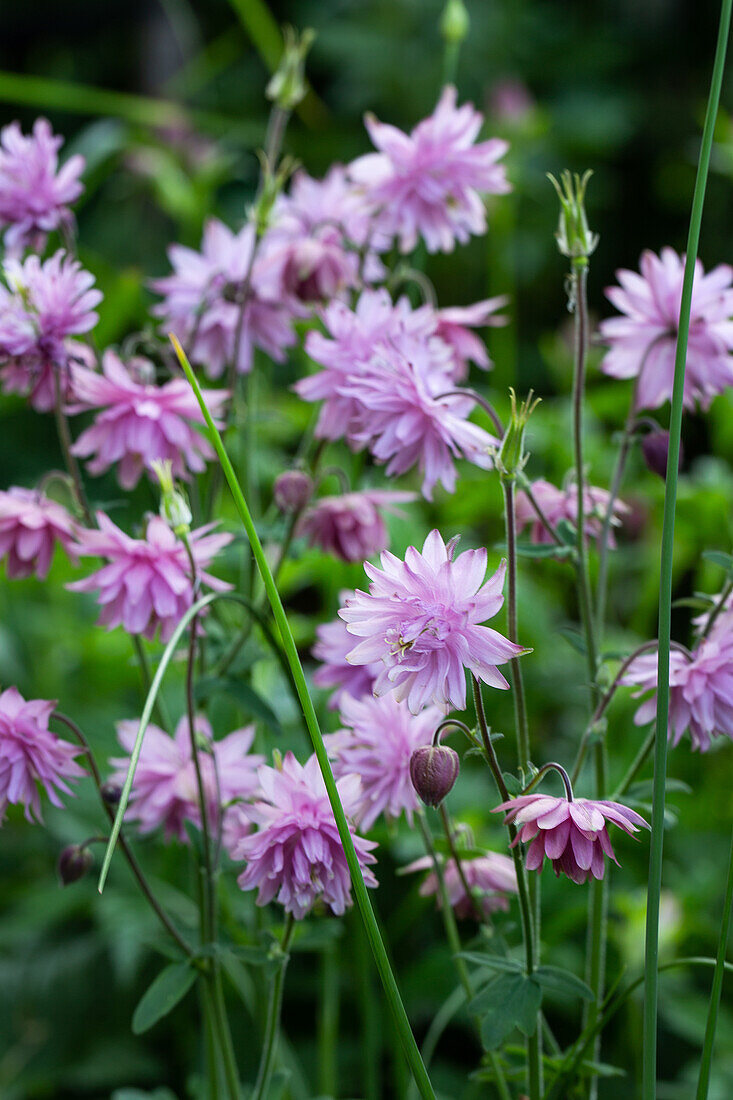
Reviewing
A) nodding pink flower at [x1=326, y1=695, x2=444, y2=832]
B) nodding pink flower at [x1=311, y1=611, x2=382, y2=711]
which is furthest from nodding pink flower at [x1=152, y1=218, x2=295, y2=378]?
nodding pink flower at [x1=326, y1=695, x2=444, y2=832]

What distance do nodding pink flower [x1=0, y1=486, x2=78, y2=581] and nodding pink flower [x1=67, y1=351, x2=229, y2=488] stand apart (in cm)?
6

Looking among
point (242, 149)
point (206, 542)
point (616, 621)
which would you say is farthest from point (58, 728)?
point (242, 149)

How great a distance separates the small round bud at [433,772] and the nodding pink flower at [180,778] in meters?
0.22

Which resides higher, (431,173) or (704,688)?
(431,173)

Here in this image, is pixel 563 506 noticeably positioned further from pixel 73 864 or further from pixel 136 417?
pixel 73 864

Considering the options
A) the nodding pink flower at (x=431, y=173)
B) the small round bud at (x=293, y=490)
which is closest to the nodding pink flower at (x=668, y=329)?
the nodding pink flower at (x=431, y=173)

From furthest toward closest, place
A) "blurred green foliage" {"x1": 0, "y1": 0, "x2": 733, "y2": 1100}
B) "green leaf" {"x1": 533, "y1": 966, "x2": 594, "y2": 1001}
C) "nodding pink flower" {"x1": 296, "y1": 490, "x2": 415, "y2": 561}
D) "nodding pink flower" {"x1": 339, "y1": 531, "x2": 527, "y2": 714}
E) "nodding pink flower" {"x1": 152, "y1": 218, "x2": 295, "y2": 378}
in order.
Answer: "blurred green foliage" {"x1": 0, "y1": 0, "x2": 733, "y2": 1100} → "nodding pink flower" {"x1": 152, "y1": 218, "x2": 295, "y2": 378} → "nodding pink flower" {"x1": 296, "y1": 490, "x2": 415, "y2": 561} → "green leaf" {"x1": 533, "y1": 966, "x2": 594, "y2": 1001} → "nodding pink flower" {"x1": 339, "y1": 531, "x2": 527, "y2": 714}

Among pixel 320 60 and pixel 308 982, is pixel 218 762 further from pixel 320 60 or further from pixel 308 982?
pixel 320 60

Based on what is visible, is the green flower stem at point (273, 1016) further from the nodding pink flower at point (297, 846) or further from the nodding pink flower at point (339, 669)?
the nodding pink flower at point (339, 669)

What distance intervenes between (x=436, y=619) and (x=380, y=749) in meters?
0.20

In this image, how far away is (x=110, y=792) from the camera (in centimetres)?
83

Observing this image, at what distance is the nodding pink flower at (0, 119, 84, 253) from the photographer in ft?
3.10

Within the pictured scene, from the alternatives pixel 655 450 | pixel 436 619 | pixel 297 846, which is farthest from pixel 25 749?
pixel 655 450

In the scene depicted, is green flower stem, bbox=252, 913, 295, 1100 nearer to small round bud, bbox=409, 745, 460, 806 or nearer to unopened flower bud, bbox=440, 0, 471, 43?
small round bud, bbox=409, 745, 460, 806
